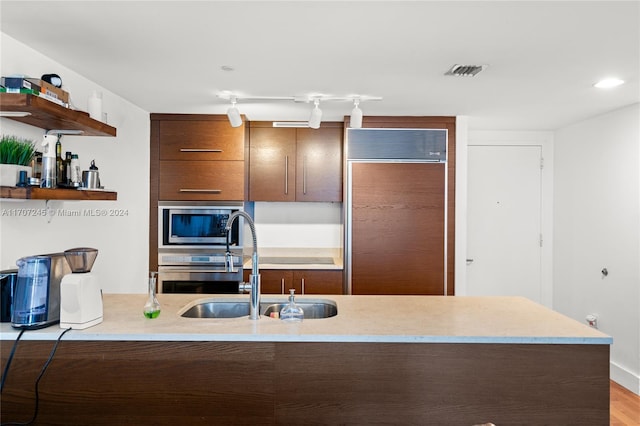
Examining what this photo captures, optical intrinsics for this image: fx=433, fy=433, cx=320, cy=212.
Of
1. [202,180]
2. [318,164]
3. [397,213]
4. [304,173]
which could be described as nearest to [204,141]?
[202,180]

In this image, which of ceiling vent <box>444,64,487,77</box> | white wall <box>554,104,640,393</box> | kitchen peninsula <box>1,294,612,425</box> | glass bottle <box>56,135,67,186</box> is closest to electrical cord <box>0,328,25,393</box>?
kitchen peninsula <box>1,294,612,425</box>

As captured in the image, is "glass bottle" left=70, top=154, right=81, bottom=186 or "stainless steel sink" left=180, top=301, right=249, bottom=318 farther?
"stainless steel sink" left=180, top=301, right=249, bottom=318

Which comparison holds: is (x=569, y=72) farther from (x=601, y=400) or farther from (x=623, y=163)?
(x=601, y=400)

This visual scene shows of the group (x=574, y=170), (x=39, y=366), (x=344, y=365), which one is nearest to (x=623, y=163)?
(x=574, y=170)

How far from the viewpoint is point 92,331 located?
1.73m

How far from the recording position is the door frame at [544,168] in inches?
173

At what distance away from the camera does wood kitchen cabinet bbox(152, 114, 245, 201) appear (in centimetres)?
377

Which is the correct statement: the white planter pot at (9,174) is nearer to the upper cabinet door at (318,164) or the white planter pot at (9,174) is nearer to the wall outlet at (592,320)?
the upper cabinet door at (318,164)

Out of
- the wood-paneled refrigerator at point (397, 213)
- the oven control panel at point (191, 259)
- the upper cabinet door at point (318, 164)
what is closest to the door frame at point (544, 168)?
the wood-paneled refrigerator at point (397, 213)

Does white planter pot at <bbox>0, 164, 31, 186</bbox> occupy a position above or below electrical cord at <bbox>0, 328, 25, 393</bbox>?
above

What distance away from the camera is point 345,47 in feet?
7.09

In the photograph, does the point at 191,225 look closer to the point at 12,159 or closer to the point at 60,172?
the point at 60,172

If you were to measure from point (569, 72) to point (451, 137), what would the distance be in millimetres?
1265

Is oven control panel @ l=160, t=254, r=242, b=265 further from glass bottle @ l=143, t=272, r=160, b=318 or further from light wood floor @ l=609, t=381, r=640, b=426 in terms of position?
light wood floor @ l=609, t=381, r=640, b=426
